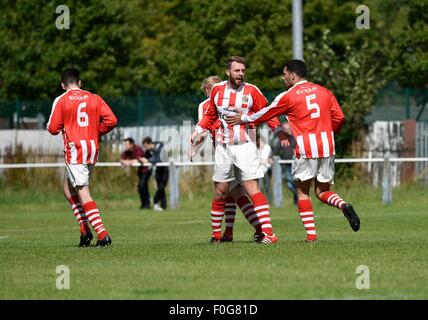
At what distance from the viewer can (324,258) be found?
1373 centimetres

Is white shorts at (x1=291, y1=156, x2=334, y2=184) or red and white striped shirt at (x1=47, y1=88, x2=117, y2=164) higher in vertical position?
red and white striped shirt at (x1=47, y1=88, x2=117, y2=164)

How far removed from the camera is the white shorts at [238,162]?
16.2 meters

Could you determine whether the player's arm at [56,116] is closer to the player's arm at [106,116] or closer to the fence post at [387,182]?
the player's arm at [106,116]

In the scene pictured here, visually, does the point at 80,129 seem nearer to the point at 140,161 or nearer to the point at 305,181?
the point at 305,181

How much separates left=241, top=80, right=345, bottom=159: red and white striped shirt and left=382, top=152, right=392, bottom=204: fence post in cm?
1434

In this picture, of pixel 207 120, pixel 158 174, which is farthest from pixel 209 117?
pixel 158 174

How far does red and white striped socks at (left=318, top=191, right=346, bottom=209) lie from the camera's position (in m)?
15.9

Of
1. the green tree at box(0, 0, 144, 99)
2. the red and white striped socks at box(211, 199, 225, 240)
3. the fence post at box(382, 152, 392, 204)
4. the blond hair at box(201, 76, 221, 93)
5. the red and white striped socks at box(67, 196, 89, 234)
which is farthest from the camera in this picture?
the green tree at box(0, 0, 144, 99)

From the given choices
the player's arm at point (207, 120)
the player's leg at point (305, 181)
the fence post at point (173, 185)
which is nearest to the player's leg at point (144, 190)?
the fence post at point (173, 185)

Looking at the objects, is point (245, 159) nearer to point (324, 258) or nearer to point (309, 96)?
point (309, 96)

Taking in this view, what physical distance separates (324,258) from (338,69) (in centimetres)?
2572

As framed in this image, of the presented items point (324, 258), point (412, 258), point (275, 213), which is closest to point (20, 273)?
point (324, 258)

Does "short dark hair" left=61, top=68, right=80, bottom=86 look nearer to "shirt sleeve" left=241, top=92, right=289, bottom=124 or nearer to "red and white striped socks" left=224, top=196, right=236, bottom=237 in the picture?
"shirt sleeve" left=241, top=92, right=289, bottom=124

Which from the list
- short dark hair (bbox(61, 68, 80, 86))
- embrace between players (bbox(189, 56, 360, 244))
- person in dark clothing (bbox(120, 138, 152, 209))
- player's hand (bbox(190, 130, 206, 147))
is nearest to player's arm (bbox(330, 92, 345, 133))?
embrace between players (bbox(189, 56, 360, 244))
